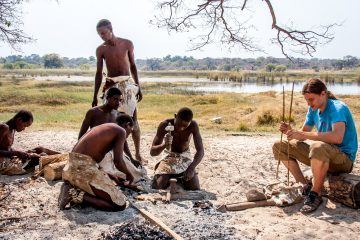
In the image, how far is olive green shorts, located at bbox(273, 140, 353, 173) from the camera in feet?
15.0

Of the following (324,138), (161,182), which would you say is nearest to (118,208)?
(161,182)

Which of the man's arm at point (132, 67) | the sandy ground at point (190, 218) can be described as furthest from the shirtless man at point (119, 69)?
the sandy ground at point (190, 218)

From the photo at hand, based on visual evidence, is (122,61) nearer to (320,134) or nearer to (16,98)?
(320,134)

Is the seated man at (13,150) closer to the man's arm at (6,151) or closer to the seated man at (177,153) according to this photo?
the man's arm at (6,151)

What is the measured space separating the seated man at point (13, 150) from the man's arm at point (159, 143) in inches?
63.1

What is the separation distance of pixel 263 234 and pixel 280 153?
1339mm

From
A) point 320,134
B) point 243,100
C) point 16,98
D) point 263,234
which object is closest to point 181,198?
point 263,234

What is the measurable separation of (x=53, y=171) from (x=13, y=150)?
28.8 inches

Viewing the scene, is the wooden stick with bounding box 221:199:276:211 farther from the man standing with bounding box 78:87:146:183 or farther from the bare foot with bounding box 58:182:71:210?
the bare foot with bounding box 58:182:71:210

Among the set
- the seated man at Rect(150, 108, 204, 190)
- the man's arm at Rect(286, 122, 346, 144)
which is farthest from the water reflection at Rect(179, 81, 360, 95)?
the man's arm at Rect(286, 122, 346, 144)

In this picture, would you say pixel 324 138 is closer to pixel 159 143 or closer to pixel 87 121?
pixel 159 143

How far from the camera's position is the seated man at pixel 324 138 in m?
4.57

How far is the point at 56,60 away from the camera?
12525cm

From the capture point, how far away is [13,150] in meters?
5.86
